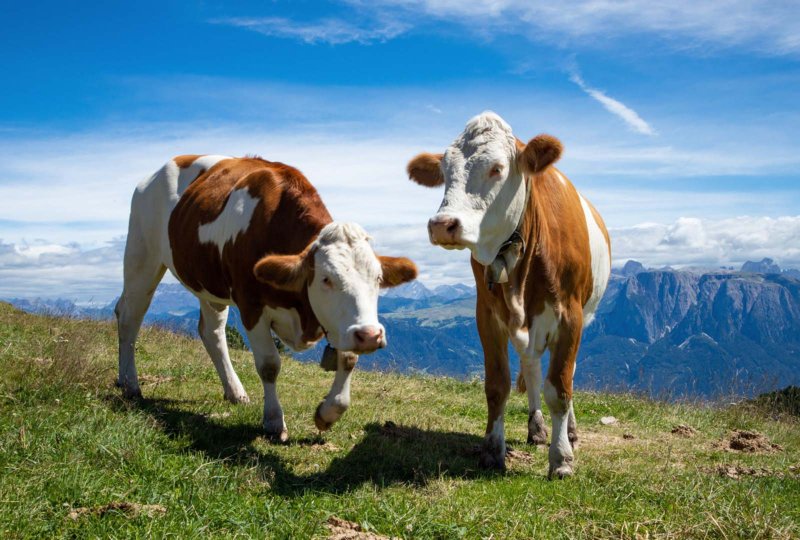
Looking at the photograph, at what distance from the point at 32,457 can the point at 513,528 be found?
3.57m

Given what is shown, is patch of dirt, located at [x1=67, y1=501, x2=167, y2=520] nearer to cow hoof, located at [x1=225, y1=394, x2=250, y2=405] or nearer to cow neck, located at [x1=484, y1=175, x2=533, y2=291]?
cow neck, located at [x1=484, y1=175, x2=533, y2=291]

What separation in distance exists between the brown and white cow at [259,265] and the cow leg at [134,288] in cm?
1

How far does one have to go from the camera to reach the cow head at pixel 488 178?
5.90 meters

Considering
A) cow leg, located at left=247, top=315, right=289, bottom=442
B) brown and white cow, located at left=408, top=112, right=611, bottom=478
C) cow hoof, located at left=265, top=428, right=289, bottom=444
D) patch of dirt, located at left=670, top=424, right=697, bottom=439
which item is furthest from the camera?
patch of dirt, located at left=670, top=424, right=697, bottom=439

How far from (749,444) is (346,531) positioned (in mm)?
6440

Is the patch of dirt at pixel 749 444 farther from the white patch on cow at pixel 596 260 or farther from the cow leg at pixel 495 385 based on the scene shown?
the cow leg at pixel 495 385

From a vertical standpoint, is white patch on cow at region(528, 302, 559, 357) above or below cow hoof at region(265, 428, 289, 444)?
above

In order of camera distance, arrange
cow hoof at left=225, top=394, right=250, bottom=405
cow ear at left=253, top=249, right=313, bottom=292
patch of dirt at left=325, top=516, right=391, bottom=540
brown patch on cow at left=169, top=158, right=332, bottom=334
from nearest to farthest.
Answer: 1. patch of dirt at left=325, top=516, right=391, bottom=540
2. cow ear at left=253, top=249, right=313, bottom=292
3. brown patch on cow at left=169, top=158, right=332, bottom=334
4. cow hoof at left=225, top=394, right=250, bottom=405

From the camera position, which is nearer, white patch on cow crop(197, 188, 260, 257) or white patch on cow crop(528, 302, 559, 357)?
white patch on cow crop(528, 302, 559, 357)

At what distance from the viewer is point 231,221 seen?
26.1 ft

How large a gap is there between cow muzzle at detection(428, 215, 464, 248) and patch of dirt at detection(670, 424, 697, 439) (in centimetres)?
553

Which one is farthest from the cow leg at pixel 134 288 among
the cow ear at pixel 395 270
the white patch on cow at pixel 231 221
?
the cow ear at pixel 395 270

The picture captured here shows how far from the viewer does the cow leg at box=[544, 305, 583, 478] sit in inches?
254

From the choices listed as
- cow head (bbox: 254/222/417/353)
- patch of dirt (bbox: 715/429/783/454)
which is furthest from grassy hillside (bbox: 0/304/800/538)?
cow head (bbox: 254/222/417/353)
